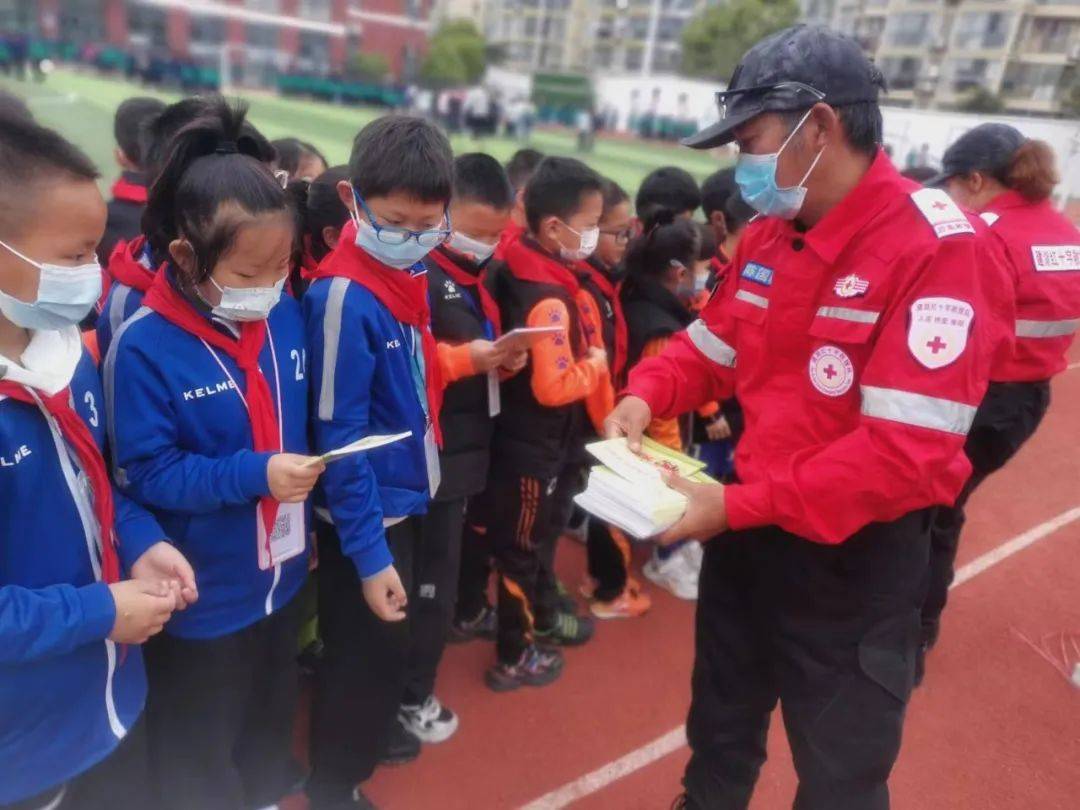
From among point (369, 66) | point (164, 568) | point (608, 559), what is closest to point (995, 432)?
point (608, 559)

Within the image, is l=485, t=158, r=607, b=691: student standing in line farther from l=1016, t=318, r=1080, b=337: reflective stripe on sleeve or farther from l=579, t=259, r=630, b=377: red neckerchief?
l=1016, t=318, r=1080, b=337: reflective stripe on sleeve

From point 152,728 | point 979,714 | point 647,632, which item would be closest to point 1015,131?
point 979,714

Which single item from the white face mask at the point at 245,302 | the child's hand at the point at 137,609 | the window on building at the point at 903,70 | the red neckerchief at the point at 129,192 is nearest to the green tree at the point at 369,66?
the window on building at the point at 903,70

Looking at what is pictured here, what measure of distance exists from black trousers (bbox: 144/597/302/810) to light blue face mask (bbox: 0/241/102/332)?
2.73 feet

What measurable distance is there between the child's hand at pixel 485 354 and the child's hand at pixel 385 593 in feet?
2.46

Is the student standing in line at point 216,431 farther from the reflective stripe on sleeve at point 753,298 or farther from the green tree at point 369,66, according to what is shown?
the green tree at point 369,66

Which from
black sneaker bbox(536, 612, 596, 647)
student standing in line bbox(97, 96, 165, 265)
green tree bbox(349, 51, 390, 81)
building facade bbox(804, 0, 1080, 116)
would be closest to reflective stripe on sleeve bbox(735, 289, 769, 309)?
black sneaker bbox(536, 612, 596, 647)

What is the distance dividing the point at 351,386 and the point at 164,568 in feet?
1.97

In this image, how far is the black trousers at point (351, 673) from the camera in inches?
86.2

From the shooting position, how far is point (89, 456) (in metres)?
1.55

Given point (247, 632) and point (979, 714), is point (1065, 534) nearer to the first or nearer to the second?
point (979, 714)

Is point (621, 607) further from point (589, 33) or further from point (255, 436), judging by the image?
point (589, 33)

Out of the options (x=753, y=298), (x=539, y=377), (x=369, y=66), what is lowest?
(x=539, y=377)

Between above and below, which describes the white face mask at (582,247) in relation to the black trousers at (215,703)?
above
